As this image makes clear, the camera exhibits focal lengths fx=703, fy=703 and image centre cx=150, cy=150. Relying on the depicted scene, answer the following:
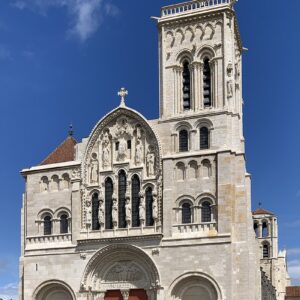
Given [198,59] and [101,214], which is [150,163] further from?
[198,59]

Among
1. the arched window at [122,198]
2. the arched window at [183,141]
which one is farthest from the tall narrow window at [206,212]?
the arched window at [122,198]

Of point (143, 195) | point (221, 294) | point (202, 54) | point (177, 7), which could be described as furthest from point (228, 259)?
point (177, 7)

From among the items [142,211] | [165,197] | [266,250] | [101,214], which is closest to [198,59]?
[165,197]

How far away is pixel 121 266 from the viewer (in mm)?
42562

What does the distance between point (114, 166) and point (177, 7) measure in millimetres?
10978

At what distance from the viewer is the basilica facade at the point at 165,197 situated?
1585 inches

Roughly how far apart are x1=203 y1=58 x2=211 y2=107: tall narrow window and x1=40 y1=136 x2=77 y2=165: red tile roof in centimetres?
977

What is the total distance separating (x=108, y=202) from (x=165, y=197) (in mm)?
4004

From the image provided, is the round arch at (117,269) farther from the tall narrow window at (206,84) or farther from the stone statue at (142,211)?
the tall narrow window at (206,84)

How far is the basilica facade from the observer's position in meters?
40.2

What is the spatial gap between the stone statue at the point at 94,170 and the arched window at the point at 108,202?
2.76 feet

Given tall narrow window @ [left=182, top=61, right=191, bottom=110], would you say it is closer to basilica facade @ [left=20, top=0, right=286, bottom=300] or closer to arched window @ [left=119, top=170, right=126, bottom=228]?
basilica facade @ [left=20, top=0, right=286, bottom=300]

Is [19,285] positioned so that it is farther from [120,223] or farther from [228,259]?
[228,259]

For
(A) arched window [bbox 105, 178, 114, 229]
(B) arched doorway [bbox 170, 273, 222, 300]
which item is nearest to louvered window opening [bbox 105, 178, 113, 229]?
(A) arched window [bbox 105, 178, 114, 229]
